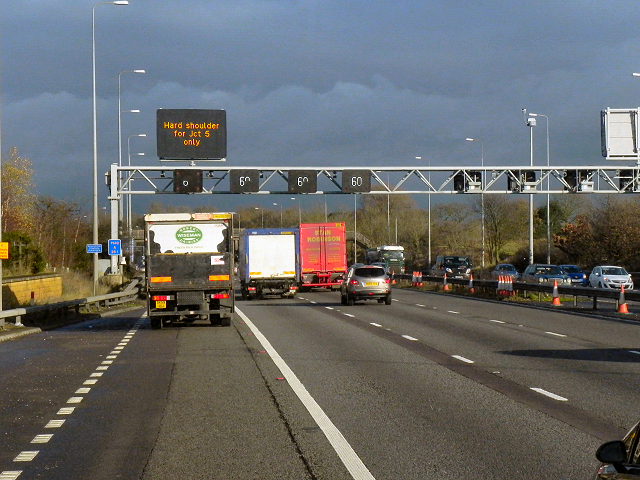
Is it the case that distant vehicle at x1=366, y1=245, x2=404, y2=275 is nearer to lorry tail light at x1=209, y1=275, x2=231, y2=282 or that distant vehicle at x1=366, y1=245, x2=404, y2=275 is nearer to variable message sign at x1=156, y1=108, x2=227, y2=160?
variable message sign at x1=156, y1=108, x2=227, y2=160

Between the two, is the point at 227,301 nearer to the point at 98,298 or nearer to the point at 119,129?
the point at 98,298

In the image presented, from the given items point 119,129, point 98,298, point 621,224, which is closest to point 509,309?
point 98,298

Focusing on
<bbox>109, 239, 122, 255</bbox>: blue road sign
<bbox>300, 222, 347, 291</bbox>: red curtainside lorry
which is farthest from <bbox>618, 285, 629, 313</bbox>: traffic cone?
<bbox>109, 239, 122, 255</bbox>: blue road sign

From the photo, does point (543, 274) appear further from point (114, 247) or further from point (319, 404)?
point (319, 404)

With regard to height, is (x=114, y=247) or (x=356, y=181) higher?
(x=356, y=181)

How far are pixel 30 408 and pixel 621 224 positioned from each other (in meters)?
57.8

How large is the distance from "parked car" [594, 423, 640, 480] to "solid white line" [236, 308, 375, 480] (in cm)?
365

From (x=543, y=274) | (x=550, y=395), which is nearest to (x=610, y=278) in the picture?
(x=543, y=274)

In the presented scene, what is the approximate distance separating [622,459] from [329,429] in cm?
598

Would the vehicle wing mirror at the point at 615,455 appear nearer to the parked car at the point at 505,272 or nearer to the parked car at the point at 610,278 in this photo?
the parked car at the point at 610,278

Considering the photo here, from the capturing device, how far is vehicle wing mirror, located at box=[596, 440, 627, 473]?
12.8 ft

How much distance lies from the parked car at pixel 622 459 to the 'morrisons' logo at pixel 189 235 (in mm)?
21557

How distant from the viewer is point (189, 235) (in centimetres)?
2514

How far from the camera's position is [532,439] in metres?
8.98
